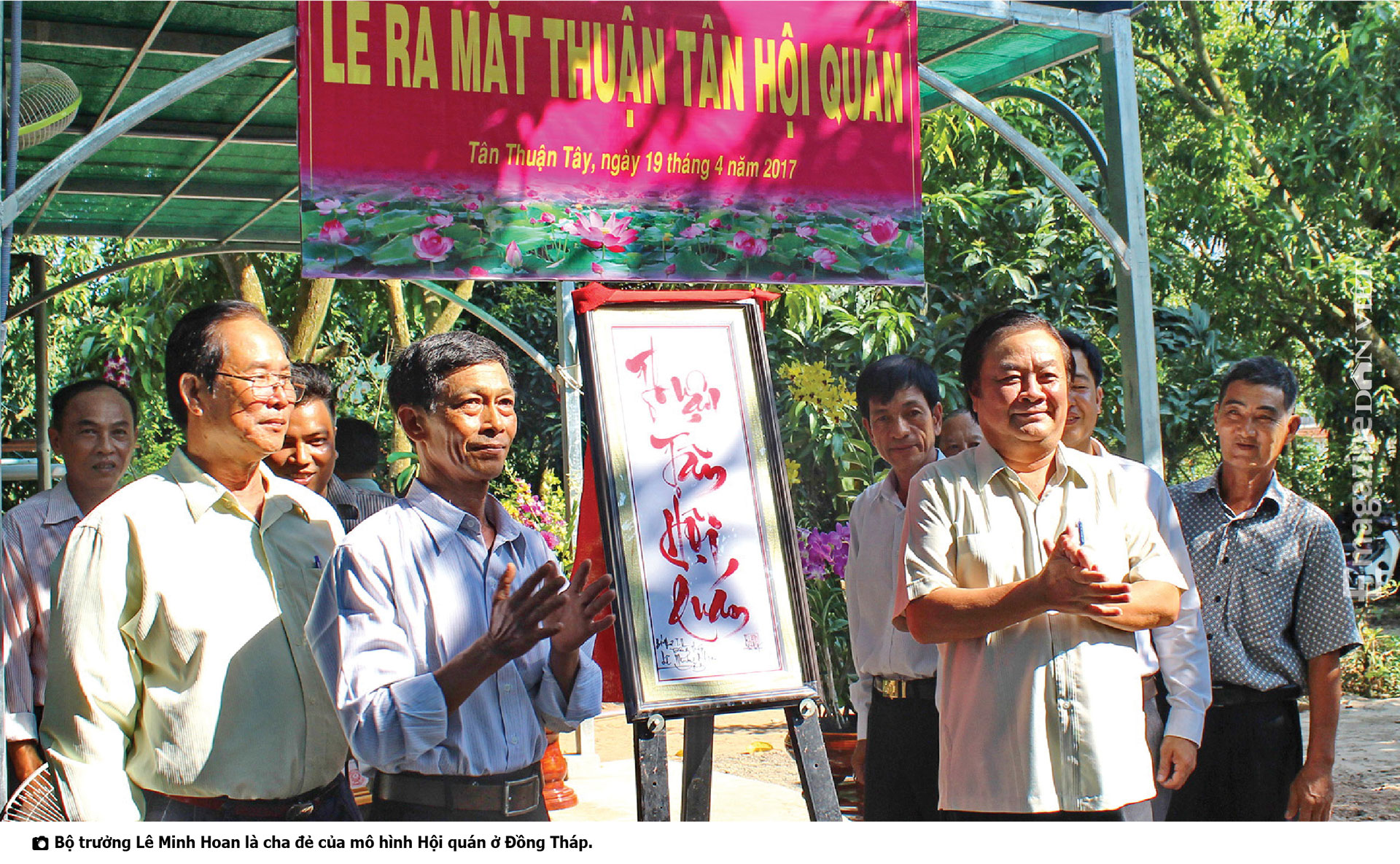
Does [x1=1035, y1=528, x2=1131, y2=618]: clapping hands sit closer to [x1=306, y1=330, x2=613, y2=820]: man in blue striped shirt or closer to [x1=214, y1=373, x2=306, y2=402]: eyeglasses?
[x1=306, y1=330, x2=613, y2=820]: man in blue striped shirt

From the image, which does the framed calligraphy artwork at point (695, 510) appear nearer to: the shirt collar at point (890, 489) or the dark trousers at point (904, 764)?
the dark trousers at point (904, 764)

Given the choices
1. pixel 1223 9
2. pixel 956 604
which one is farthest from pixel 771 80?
pixel 1223 9

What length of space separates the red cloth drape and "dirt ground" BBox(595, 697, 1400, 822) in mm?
3042

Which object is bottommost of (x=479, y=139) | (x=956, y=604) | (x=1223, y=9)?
(x=956, y=604)

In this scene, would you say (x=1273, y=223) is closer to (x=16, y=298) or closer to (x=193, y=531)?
(x=193, y=531)

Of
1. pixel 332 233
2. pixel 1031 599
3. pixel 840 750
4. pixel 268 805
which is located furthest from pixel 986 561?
Answer: pixel 840 750

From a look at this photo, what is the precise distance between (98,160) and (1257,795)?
233 inches

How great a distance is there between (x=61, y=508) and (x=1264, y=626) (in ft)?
11.0

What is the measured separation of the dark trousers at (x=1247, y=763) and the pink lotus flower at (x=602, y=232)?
6.71 feet

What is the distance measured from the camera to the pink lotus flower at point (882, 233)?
12.2 feet

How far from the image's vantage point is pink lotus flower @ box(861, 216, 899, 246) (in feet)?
12.2

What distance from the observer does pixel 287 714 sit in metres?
2.18

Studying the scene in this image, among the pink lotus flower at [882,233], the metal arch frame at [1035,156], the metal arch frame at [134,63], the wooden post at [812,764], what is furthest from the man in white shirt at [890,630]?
the metal arch frame at [134,63]

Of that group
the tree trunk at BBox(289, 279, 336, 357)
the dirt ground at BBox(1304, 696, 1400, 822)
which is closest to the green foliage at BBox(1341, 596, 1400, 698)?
the dirt ground at BBox(1304, 696, 1400, 822)
